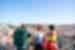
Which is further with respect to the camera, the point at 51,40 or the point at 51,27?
the point at 51,27

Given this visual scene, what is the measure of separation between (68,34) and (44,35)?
34 centimetres

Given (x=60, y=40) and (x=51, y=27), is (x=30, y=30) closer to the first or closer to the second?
(x=51, y=27)

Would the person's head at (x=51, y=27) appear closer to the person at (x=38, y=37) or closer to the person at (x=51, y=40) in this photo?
the person at (x=51, y=40)

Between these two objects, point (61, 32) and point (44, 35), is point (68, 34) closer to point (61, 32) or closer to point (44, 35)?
point (61, 32)

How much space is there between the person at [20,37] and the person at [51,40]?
0.28 m

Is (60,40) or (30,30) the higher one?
(30,30)

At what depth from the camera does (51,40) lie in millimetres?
1897

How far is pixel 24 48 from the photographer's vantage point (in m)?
1.96

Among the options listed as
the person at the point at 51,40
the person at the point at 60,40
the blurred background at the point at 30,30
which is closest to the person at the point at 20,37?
the blurred background at the point at 30,30

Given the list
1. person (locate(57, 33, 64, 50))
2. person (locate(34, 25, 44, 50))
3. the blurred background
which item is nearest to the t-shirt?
person (locate(34, 25, 44, 50))

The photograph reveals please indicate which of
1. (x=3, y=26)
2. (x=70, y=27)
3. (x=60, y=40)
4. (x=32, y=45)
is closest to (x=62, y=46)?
(x=60, y=40)

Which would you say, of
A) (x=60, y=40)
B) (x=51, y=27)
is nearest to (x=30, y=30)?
(x=51, y=27)

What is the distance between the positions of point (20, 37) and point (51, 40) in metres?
0.42

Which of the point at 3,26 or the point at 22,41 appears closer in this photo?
the point at 22,41
